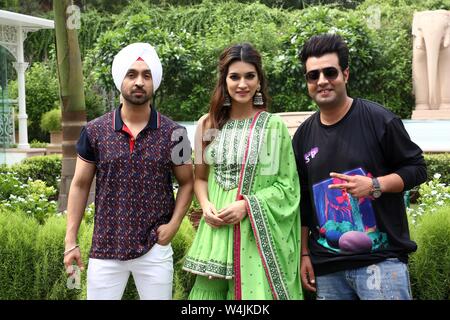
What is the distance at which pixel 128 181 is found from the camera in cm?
239

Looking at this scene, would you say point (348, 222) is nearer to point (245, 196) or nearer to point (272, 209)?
point (272, 209)

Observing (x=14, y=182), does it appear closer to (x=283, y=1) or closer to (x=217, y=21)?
(x=217, y=21)

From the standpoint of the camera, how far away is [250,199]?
2.34 m

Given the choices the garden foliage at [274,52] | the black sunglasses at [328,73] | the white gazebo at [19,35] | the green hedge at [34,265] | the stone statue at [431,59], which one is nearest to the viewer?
the black sunglasses at [328,73]

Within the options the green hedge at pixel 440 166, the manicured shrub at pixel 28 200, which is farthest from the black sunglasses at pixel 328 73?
the green hedge at pixel 440 166

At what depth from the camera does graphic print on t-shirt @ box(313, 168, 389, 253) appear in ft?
7.27

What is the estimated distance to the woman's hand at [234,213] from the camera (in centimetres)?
232

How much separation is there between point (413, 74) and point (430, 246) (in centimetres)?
918

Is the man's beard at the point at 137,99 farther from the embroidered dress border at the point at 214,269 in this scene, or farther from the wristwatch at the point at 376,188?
the wristwatch at the point at 376,188

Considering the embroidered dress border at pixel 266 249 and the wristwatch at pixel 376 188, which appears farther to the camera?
the embroidered dress border at pixel 266 249

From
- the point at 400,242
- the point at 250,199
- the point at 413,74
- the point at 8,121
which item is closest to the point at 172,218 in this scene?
the point at 250,199

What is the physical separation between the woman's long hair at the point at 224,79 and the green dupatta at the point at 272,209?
160 millimetres

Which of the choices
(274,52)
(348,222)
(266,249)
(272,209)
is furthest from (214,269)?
(274,52)

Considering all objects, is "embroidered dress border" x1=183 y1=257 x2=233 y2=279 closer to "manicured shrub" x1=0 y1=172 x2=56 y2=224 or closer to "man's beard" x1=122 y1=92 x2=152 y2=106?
"man's beard" x1=122 y1=92 x2=152 y2=106
